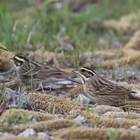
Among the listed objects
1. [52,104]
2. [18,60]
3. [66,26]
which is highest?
[66,26]

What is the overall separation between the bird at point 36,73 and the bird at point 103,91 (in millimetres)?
481

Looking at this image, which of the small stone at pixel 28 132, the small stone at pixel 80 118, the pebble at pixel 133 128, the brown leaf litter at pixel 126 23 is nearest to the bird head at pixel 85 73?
the small stone at pixel 80 118

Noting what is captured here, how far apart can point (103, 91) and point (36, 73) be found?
1.17 m

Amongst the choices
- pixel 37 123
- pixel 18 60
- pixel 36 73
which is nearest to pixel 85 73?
pixel 36 73

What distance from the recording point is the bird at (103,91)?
732cm

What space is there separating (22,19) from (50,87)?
4.59m

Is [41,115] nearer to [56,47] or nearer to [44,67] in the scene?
[44,67]

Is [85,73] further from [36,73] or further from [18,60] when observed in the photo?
[18,60]

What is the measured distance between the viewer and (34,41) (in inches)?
402

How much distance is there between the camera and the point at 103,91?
7.59 metres

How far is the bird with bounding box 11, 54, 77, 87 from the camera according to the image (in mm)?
8203

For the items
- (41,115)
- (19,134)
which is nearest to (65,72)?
(41,115)

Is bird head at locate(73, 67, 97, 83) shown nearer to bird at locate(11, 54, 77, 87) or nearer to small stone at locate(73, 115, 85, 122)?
bird at locate(11, 54, 77, 87)

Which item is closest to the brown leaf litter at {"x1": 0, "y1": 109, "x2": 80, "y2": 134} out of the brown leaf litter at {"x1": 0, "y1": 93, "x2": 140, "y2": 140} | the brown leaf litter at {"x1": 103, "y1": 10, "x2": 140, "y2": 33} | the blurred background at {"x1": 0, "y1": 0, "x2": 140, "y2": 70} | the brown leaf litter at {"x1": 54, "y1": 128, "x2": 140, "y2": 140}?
the brown leaf litter at {"x1": 0, "y1": 93, "x2": 140, "y2": 140}
